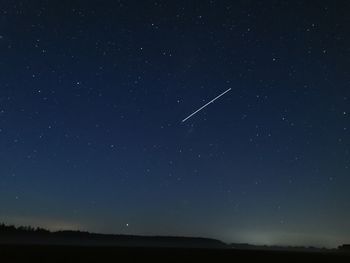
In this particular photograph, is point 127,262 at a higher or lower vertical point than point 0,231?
lower

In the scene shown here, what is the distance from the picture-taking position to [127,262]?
30109 millimetres

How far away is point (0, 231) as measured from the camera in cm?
9881

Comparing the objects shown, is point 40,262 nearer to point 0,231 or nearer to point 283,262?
point 283,262

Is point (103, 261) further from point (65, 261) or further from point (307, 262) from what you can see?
point (307, 262)

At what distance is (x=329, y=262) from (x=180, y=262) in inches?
686

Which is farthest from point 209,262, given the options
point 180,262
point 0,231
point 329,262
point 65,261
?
point 0,231

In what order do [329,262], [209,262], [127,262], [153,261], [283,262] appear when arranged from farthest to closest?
[329,262] < [283,262] < [209,262] < [153,261] < [127,262]

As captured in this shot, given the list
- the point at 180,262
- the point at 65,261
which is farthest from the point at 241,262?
the point at 65,261

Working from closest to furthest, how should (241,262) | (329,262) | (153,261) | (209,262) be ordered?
(153,261) < (209,262) < (241,262) < (329,262)

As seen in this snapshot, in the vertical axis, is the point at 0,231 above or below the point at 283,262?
above

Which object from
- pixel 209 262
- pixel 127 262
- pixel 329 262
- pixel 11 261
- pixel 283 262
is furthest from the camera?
pixel 329 262

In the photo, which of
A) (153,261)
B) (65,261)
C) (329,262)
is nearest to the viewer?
(65,261)

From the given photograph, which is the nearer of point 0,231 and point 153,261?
point 153,261

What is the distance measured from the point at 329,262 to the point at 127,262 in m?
21.7
